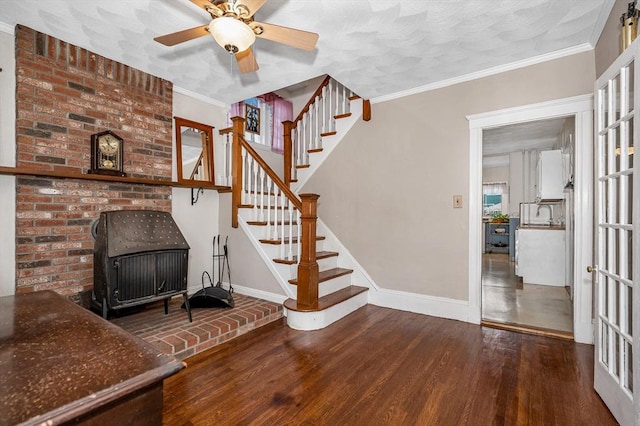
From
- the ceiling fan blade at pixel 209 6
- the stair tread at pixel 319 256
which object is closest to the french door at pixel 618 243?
the ceiling fan blade at pixel 209 6

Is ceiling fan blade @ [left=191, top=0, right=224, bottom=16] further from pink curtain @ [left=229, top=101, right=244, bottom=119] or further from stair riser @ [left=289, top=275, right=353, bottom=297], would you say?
pink curtain @ [left=229, top=101, right=244, bottom=119]

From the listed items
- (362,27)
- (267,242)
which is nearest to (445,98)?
(362,27)

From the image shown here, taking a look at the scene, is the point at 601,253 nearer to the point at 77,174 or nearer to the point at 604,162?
the point at 604,162

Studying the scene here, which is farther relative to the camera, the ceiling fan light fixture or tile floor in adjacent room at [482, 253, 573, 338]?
tile floor in adjacent room at [482, 253, 573, 338]

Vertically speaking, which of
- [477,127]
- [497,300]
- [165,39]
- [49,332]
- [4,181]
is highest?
[165,39]

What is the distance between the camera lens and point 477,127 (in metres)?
3.10

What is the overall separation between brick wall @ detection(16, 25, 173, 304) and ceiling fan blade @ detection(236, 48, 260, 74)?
1.64m

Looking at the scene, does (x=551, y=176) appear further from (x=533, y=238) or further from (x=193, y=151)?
(x=193, y=151)

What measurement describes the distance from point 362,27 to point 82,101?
103 inches

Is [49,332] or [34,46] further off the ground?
[34,46]

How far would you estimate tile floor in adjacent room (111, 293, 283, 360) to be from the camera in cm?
235

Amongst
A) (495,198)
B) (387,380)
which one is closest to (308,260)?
(387,380)

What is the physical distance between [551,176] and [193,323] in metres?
5.76

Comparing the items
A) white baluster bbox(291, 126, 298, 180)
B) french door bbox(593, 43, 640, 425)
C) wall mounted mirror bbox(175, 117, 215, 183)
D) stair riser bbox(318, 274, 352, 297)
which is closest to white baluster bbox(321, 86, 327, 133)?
white baluster bbox(291, 126, 298, 180)
